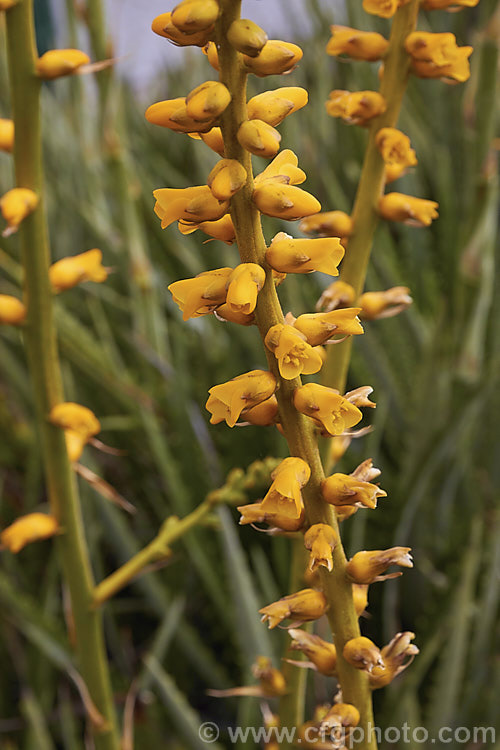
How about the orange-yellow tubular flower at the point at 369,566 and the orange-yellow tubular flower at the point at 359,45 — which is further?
the orange-yellow tubular flower at the point at 359,45

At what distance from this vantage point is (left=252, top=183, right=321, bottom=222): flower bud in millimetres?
247

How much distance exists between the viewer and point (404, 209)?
0.42 metres

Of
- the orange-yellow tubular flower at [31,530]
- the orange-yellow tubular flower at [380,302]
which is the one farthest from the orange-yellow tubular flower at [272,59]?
the orange-yellow tubular flower at [31,530]

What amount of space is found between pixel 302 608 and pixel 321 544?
1.6 inches

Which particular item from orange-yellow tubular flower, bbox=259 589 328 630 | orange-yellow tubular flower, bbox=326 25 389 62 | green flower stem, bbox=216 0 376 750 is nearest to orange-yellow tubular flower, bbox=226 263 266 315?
green flower stem, bbox=216 0 376 750

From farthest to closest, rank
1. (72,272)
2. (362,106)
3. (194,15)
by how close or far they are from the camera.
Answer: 1. (72,272)
2. (362,106)
3. (194,15)

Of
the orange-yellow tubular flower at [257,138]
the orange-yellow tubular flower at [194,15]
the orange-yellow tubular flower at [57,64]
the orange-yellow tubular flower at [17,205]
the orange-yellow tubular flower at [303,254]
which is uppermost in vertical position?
the orange-yellow tubular flower at [194,15]

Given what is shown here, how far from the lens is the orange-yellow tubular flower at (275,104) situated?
26 cm

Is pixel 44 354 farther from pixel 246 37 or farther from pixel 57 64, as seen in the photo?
pixel 246 37

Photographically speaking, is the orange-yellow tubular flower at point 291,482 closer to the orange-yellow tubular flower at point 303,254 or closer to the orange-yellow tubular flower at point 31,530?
the orange-yellow tubular flower at point 303,254

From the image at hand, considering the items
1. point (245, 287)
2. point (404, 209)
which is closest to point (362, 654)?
point (245, 287)

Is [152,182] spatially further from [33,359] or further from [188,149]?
[33,359]

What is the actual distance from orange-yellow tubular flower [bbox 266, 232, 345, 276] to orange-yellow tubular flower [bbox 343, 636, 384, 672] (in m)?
0.13

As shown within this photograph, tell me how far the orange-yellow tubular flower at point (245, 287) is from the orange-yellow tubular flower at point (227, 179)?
0.02 meters
